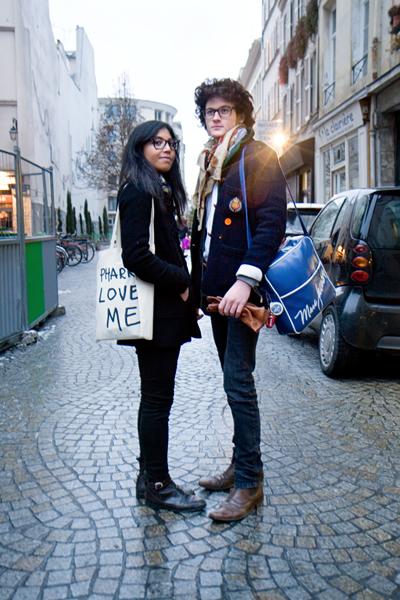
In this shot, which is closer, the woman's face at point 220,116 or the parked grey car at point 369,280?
the woman's face at point 220,116

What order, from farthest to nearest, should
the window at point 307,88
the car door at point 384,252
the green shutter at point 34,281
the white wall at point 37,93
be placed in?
1. the white wall at point 37,93
2. the window at point 307,88
3. the green shutter at point 34,281
4. the car door at point 384,252

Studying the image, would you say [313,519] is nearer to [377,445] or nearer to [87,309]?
[377,445]

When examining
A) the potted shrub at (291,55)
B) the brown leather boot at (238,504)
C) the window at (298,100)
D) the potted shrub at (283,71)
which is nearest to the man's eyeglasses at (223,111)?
the brown leather boot at (238,504)

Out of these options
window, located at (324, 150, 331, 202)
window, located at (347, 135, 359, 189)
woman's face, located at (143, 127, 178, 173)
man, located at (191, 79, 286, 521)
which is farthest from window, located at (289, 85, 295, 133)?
woman's face, located at (143, 127, 178, 173)

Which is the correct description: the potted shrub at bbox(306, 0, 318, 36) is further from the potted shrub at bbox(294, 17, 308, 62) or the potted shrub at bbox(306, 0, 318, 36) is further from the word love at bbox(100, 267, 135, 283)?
the word love at bbox(100, 267, 135, 283)

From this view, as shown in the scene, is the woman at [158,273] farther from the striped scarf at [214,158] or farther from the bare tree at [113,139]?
the bare tree at [113,139]

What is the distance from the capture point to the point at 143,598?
7.33 feet

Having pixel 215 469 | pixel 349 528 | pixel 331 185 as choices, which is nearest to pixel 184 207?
pixel 215 469

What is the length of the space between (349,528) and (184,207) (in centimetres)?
172

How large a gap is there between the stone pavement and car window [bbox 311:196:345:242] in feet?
5.14

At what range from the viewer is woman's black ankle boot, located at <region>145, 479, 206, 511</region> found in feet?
9.60

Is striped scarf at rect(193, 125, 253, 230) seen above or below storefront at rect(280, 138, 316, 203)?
below

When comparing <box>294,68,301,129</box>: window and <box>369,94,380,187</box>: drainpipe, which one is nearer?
<box>369,94,380,187</box>: drainpipe

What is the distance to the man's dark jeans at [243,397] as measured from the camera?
2852 mm
